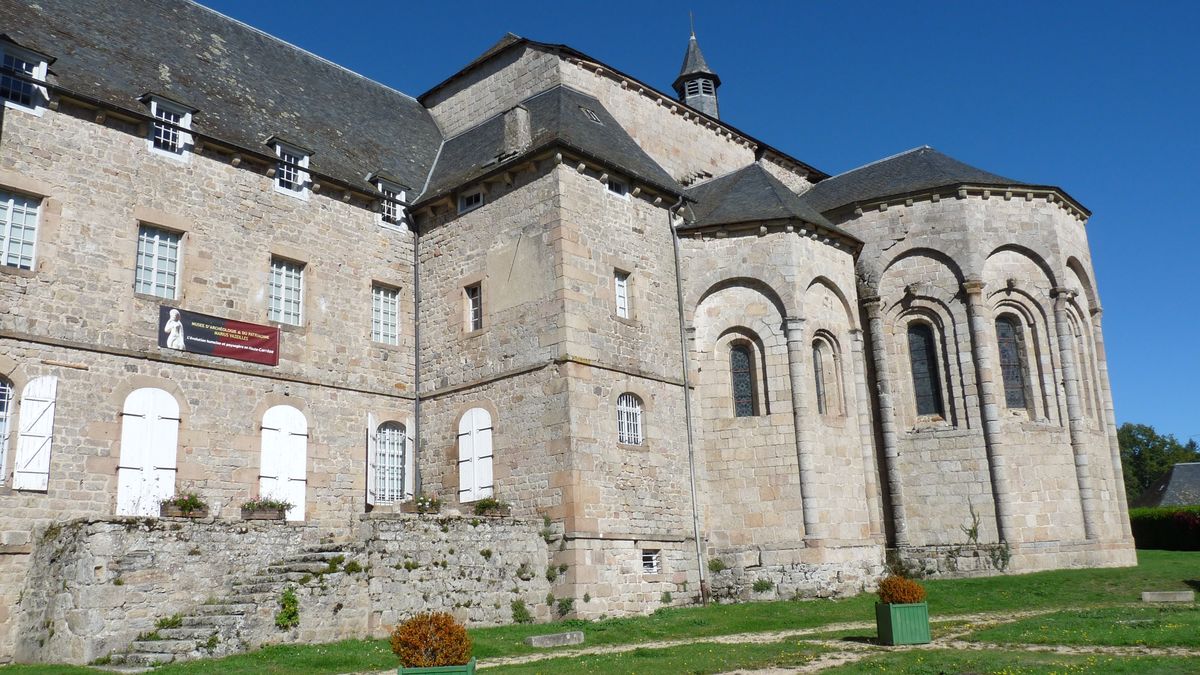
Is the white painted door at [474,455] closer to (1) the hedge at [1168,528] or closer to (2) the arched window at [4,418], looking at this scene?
(2) the arched window at [4,418]

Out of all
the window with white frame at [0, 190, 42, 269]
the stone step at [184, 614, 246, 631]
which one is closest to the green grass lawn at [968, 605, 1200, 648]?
the stone step at [184, 614, 246, 631]

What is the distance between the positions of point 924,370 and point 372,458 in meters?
13.6

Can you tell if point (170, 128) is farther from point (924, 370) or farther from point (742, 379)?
point (924, 370)

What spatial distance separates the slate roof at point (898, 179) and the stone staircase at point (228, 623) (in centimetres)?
1654

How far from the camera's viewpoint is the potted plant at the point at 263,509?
17.3m

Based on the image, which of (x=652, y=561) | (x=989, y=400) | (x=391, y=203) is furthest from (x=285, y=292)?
(x=989, y=400)

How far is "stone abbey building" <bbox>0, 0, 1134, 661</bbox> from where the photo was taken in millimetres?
16203

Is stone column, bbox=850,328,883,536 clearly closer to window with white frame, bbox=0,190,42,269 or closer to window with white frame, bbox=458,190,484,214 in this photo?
window with white frame, bbox=458,190,484,214

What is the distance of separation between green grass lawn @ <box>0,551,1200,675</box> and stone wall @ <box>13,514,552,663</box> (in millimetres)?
545

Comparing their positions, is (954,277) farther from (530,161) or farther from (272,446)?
(272,446)

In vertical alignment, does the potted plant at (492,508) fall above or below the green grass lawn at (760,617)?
above

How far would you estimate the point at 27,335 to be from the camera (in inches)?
623

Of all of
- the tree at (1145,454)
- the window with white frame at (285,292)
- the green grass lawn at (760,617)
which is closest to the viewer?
the green grass lawn at (760,617)

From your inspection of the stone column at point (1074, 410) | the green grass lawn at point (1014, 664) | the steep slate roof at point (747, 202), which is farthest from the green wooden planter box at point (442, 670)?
the stone column at point (1074, 410)
